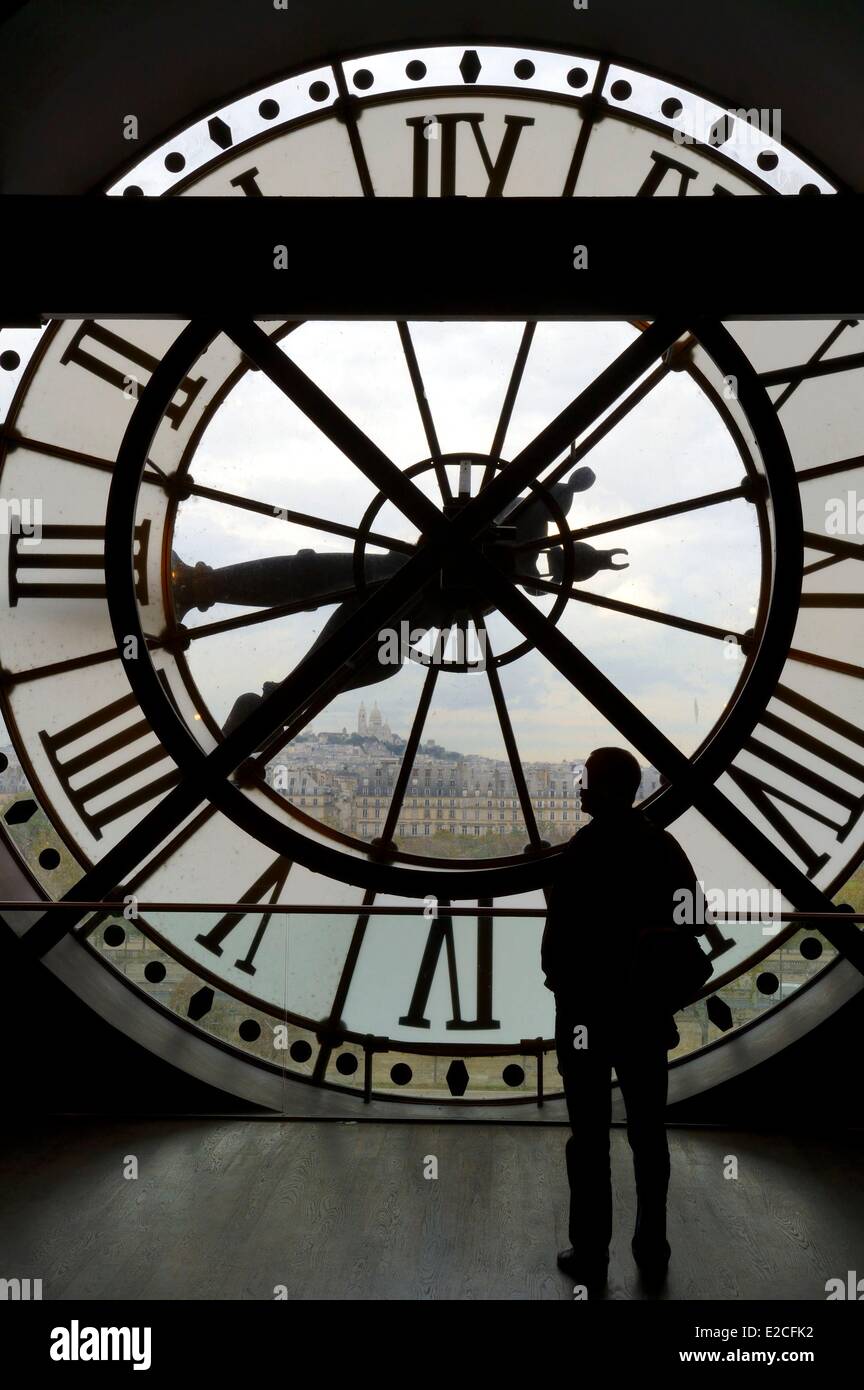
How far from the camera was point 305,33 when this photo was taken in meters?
3.07

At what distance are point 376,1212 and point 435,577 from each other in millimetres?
1708

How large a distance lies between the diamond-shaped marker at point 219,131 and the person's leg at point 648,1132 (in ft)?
9.88

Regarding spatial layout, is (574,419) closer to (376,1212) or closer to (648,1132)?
(648,1132)

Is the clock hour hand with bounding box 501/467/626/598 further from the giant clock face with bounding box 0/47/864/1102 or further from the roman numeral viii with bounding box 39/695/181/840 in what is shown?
the roman numeral viii with bounding box 39/695/181/840

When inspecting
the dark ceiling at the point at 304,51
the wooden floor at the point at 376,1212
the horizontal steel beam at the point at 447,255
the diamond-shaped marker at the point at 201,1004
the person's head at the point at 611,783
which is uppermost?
the dark ceiling at the point at 304,51

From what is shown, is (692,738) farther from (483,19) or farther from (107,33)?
(107,33)

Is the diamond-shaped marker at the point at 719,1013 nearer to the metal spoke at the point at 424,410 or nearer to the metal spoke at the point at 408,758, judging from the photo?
the metal spoke at the point at 408,758

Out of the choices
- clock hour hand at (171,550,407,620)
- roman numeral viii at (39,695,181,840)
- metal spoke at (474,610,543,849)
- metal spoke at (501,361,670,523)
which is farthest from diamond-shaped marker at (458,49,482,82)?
roman numeral viii at (39,695,181,840)

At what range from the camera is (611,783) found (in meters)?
1.86

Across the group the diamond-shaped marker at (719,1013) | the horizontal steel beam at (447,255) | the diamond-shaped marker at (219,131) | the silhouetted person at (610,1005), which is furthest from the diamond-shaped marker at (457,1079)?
the diamond-shaped marker at (219,131)

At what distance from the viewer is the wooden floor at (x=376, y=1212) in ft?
6.23

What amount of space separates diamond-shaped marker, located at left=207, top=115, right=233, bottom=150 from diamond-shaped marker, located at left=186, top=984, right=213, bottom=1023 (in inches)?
107

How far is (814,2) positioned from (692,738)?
2.14 meters

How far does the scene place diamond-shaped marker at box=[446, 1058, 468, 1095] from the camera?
2.81 meters
